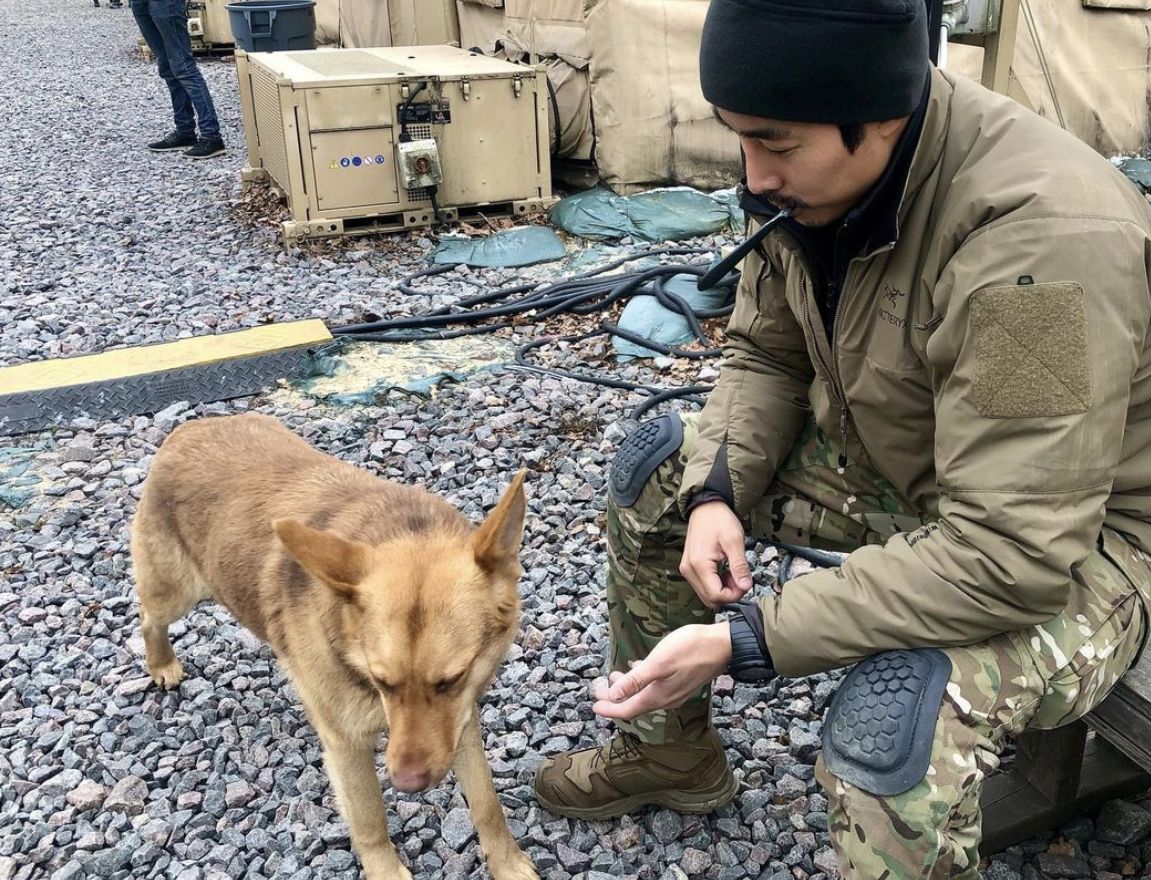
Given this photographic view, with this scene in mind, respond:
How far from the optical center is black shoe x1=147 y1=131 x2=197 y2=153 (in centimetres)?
1139

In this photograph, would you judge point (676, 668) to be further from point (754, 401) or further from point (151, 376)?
point (151, 376)

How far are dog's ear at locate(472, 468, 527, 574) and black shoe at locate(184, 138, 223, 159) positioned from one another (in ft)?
32.8

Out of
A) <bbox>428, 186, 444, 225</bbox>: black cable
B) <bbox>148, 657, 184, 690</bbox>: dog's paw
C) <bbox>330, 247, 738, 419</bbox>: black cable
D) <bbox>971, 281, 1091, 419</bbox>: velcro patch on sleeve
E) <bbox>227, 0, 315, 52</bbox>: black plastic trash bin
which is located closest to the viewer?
<bbox>971, 281, 1091, 419</bbox>: velcro patch on sleeve

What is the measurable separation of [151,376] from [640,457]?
3.85 meters

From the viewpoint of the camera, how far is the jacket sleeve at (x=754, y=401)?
247cm

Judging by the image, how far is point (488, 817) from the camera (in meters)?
Result: 2.66

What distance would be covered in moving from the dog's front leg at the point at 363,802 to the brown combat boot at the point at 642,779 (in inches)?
18.6

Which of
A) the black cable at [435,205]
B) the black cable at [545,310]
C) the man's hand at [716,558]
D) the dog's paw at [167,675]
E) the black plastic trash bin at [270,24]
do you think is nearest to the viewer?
the man's hand at [716,558]

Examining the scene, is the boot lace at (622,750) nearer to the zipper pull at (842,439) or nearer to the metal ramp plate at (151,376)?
the zipper pull at (842,439)

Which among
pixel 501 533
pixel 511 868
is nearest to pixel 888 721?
pixel 501 533

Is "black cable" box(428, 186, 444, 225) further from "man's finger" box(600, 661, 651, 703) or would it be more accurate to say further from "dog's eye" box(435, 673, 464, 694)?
"man's finger" box(600, 661, 651, 703)

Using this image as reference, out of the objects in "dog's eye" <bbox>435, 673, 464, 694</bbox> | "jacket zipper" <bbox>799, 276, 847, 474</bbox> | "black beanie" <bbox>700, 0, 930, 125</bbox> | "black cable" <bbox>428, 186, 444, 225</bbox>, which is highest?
"black beanie" <bbox>700, 0, 930, 125</bbox>

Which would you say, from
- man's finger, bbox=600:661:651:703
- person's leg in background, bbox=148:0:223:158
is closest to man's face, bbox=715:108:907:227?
man's finger, bbox=600:661:651:703

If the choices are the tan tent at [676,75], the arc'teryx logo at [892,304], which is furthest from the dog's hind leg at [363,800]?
the tan tent at [676,75]
